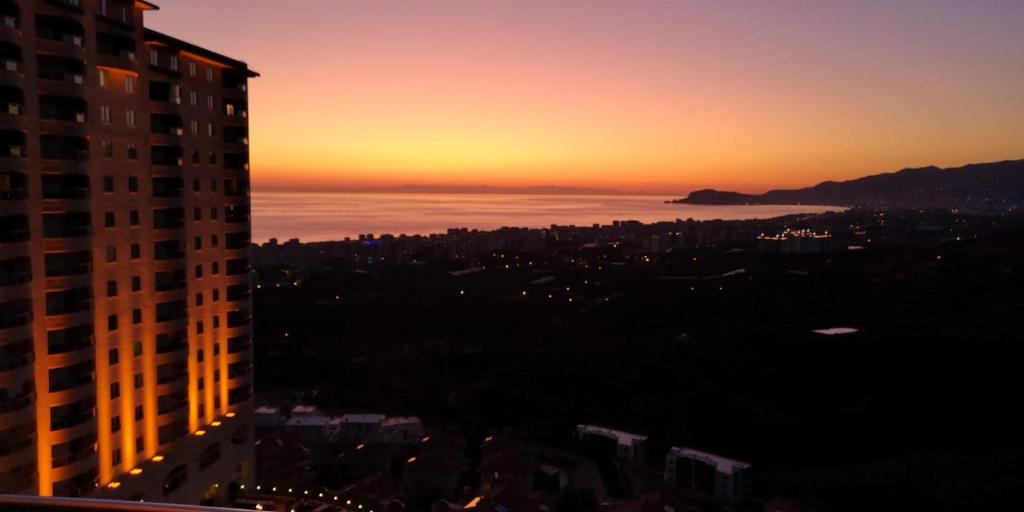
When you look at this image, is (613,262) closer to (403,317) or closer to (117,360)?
(403,317)

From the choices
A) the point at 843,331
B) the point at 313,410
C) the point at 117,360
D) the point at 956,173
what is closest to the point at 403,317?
the point at 313,410

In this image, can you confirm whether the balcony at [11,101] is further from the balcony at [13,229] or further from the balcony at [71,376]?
the balcony at [71,376]

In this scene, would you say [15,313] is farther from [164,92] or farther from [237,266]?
[237,266]

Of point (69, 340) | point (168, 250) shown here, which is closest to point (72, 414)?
point (69, 340)

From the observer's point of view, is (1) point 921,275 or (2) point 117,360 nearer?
(2) point 117,360

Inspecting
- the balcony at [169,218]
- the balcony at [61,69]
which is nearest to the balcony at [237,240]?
the balcony at [169,218]

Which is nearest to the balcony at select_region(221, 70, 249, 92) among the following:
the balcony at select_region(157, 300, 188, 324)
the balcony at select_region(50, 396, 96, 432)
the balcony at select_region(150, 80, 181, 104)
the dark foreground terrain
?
the balcony at select_region(150, 80, 181, 104)

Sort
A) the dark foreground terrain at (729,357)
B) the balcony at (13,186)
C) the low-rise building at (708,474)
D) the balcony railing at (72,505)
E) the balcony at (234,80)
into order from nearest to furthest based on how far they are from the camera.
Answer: the balcony railing at (72,505) < the balcony at (13,186) < the balcony at (234,80) < the low-rise building at (708,474) < the dark foreground terrain at (729,357)
